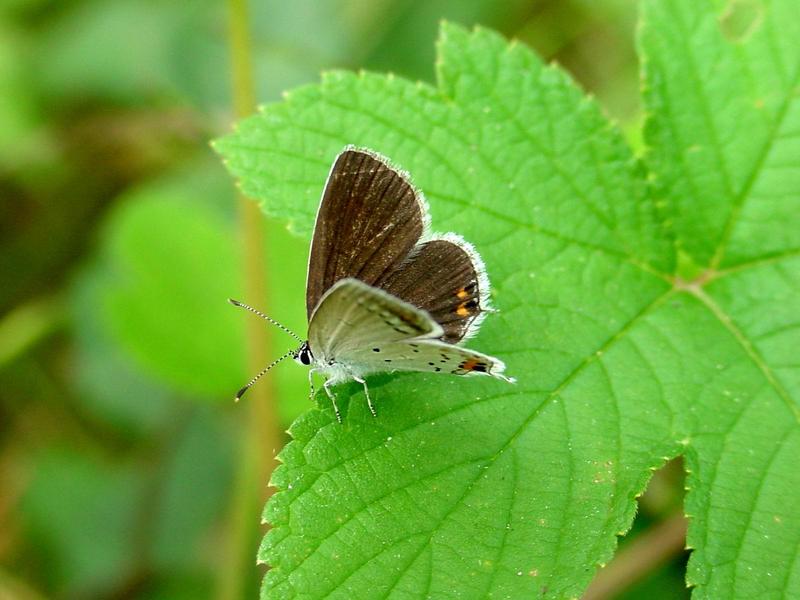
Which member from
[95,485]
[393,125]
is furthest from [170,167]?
[393,125]

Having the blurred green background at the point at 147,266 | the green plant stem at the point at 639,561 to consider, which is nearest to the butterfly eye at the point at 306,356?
the blurred green background at the point at 147,266

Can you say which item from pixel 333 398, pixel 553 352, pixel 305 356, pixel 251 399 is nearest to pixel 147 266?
pixel 251 399

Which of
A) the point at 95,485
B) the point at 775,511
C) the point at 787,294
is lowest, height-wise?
the point at 775,511

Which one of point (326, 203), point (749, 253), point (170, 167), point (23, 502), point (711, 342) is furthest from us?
point (170, 167)

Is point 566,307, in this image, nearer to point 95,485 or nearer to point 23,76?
point 95,485

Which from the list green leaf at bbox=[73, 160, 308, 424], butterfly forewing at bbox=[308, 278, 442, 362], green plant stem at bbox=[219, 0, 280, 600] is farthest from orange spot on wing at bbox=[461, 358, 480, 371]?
green leaf at bbox=[73, 160, 308, 424]

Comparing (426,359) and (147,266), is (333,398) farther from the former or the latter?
(147,266)

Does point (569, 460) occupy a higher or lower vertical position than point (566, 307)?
lower
